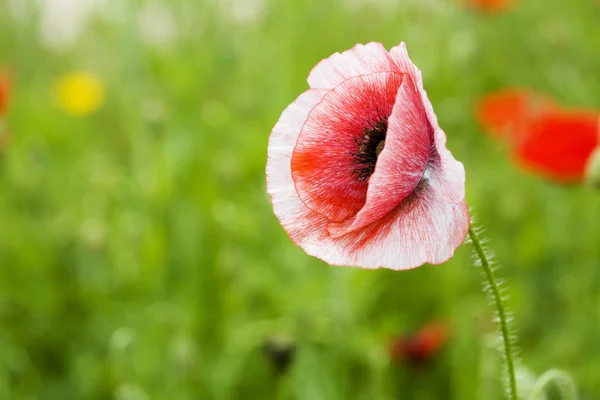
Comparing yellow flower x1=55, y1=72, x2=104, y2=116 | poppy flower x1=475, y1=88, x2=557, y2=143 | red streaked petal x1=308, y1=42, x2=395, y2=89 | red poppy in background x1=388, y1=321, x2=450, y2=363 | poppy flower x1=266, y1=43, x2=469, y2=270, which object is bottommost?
red poppy in background x1=388, y1=321, x2=450, y2=363

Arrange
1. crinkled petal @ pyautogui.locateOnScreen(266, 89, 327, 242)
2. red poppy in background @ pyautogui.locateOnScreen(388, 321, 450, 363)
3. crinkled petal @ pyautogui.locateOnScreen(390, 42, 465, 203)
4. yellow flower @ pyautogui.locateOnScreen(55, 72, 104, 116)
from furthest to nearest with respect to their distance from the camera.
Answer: yellow flower @ pyautogui.locateOnScreen(55, 72, 104, 116), red poppy in background @ pyautogui.locateOnScreen(388, 321, 450, 363), crinkled petal @ pyautogui.locateOnScreen(266, 89, 327, 242), crinkled petal @ pyautogui.locateOnScreen(390, 42, 465, 203)

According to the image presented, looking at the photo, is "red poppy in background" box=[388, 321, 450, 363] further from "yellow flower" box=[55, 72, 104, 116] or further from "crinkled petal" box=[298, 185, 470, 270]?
"yellow flower" box=[55, 72, 104, 116]

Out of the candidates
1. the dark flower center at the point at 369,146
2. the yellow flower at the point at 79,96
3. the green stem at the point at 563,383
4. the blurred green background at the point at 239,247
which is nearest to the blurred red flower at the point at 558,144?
the blurred green background at the point at 239,247

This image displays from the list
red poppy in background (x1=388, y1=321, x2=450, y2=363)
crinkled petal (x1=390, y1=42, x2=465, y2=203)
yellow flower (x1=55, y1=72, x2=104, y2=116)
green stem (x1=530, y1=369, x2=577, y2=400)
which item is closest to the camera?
crinkled petal (x1=390, y1=42, x2=465, y2=203)

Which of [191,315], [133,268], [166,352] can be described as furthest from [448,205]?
[133,268]

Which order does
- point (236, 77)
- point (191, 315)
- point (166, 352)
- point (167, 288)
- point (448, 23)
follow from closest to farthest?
point (166, 352)
point (191, 315)
point (167, 288)
point (448, 23)
point (236, 77)

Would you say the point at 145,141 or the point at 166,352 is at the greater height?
the point at 145,141

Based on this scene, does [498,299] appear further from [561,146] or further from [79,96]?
[79,96]

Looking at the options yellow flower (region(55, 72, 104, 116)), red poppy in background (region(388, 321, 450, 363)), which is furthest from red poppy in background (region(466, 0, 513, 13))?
yellow flower (region(55, 72, 104, 116))

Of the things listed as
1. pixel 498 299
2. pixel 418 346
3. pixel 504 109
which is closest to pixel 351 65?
pixel 498 299

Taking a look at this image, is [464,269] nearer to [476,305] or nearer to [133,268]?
[476,305]
